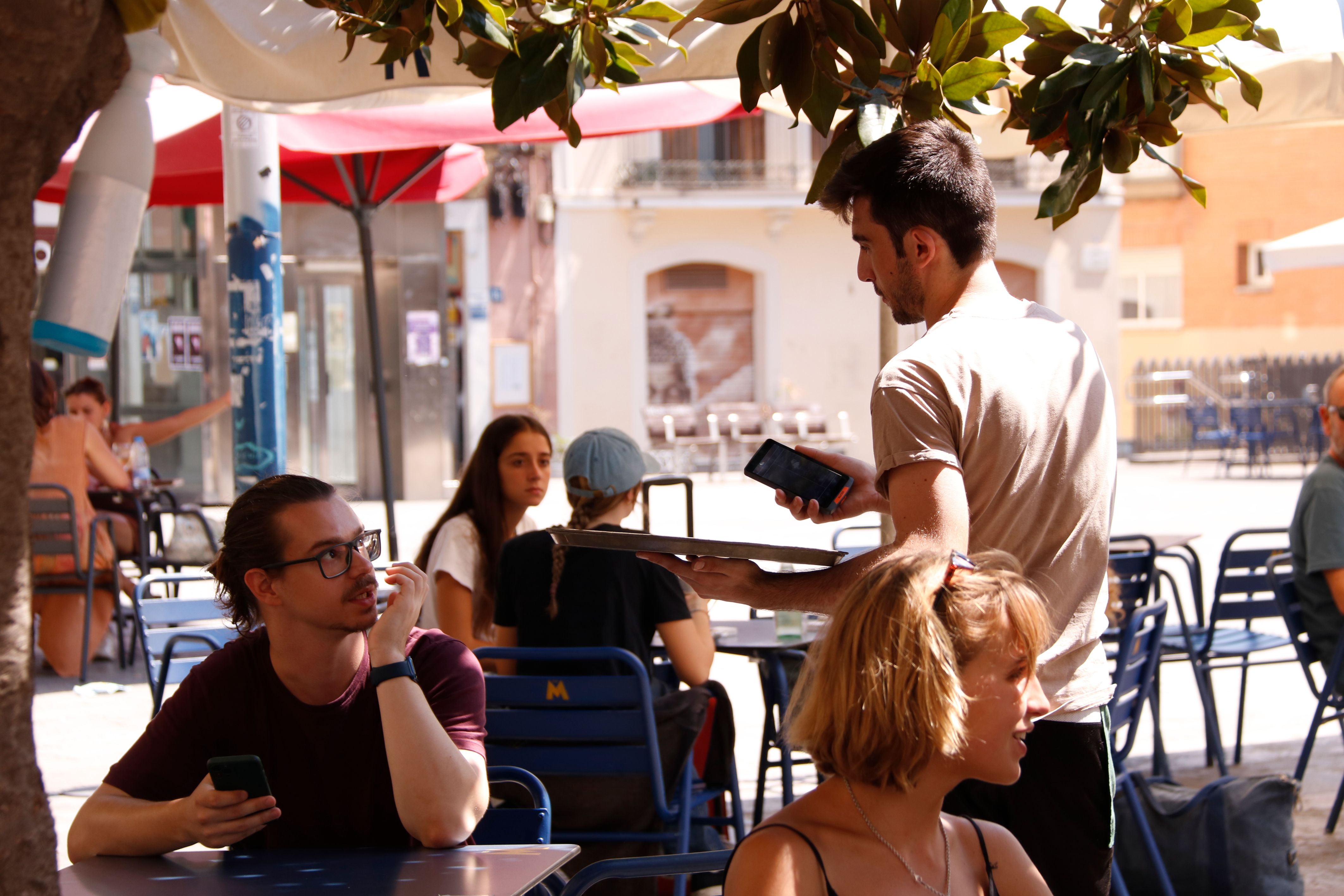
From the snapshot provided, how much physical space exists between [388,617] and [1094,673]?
3.69 ft

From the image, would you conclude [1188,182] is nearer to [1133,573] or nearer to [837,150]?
[837,150]

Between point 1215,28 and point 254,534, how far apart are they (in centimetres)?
182

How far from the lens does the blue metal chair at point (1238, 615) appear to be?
4918 millimetres

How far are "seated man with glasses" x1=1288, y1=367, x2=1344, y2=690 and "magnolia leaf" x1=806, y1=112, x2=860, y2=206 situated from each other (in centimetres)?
258

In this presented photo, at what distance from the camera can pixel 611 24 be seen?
2.17 meters

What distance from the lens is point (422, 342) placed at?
57.1 feet

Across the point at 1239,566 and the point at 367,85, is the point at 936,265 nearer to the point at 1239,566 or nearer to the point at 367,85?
the point at 367,85

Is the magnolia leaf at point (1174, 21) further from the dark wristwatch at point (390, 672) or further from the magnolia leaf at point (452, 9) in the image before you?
the dark wristwatch at point (390, 672)

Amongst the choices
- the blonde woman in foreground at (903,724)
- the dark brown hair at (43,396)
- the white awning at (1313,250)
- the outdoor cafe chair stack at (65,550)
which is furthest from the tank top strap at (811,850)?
the white awning at (1313,250)

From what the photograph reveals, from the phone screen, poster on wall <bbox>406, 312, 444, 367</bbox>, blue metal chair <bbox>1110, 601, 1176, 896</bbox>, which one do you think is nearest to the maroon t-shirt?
the phone screen

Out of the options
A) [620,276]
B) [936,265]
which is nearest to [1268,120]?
[936,265]

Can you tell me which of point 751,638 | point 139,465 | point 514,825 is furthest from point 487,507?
point 139,465

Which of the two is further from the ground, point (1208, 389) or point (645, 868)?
point (1208, 389)

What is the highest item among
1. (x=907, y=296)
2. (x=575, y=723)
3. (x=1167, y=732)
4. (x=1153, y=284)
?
(x=1153, y=284)
